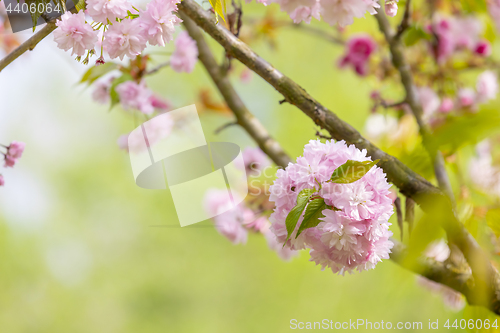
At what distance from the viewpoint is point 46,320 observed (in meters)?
3.52

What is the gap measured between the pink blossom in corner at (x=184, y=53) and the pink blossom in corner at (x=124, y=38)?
0.45m

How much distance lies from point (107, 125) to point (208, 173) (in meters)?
3.16

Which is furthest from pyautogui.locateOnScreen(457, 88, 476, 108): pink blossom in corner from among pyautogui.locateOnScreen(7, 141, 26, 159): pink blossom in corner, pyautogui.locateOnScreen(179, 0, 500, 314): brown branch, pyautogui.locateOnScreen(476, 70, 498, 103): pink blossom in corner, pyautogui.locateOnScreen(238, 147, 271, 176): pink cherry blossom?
pyautogui.locateOnScreen(7, 141, 26, 159): pink blossom in corner

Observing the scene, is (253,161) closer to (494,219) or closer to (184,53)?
(184,53)

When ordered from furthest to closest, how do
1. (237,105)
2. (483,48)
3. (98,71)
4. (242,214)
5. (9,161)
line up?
(483,48), (242,214), (237,105), (98,71), (9,161)

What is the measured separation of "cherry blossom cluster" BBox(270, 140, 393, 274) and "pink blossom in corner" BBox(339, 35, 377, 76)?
98 cm

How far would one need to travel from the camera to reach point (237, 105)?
2.66 feet

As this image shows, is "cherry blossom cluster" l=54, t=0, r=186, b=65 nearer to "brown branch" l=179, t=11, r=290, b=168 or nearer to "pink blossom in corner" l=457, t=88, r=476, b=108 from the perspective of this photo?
"brown branch" l=179, t=11, r=290, b=168

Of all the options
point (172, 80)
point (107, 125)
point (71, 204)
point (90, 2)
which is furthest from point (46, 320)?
point (90, 2)

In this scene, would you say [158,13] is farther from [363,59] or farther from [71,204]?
[71,204]

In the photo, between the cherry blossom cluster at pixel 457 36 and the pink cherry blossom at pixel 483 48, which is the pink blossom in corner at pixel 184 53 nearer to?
the cherry blossom cluster at pixel 457 36

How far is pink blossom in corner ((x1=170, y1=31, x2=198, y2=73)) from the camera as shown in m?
0.86

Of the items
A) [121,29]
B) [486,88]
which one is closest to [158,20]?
[121,29]

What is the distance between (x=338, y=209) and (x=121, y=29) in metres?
0.34
